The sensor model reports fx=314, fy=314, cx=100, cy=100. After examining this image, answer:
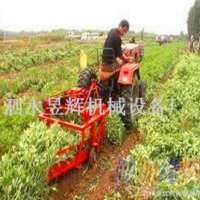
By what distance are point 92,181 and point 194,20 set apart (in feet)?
174

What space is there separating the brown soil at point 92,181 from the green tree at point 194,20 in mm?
49068

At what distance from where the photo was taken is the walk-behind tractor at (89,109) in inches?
175

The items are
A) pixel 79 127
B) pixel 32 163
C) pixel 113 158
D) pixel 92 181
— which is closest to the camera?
pixel 32 163

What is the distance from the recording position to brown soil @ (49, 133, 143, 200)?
4.27 metres

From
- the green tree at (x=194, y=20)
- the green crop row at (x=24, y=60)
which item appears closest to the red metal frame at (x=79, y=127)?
the green crop row at (x=24, y=60)

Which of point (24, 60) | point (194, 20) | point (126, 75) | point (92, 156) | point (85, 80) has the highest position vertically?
point (194, 20)

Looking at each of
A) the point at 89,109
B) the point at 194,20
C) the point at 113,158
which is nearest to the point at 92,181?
the point at 113,158

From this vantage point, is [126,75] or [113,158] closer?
[113,158]

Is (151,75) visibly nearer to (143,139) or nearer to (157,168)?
(143,139)

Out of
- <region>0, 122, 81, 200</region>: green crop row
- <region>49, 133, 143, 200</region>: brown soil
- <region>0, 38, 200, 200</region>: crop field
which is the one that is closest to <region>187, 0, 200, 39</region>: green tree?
<region>0, 38, 200, 200</region>: crop field

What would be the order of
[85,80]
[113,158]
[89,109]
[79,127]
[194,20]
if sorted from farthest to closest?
[194,20] < [85,80] < [113,158] < [89,109] < [79,127]

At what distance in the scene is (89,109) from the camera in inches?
191

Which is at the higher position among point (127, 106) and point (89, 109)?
point (89, 109)

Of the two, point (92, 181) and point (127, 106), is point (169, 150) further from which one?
point (127, 106)
